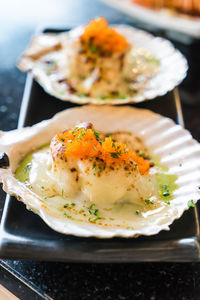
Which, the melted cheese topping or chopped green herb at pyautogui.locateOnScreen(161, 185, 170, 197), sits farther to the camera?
chopped green herb at pyautogui.locateOnScreen(161, 185, 170, 197)

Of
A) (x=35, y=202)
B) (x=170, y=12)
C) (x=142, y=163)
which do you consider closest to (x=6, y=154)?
(x=35, y=202)

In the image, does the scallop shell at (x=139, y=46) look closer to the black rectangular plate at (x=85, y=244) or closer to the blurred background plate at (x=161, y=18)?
the blurred background plate at (x=161, y=18)

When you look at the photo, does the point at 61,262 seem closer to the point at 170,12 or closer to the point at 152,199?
the point at 152,199

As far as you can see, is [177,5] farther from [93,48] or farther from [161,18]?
[93,48]

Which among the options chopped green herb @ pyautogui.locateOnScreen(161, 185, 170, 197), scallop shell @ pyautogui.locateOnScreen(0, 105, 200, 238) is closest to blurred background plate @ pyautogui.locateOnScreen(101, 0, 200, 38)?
scallop shell @ pyautogui.locateOnScreen(0, 105, 200, 238)

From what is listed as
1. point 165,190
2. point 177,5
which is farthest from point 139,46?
point 165,190

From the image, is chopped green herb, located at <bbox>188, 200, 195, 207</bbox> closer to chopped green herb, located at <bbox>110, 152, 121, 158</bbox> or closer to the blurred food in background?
chopped green herb, located at <bbox>110, 152, 121, 158</bbox>

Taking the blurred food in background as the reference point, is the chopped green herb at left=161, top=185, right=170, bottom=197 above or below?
below

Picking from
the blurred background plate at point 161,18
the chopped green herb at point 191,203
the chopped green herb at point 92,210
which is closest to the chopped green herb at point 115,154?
the chopped green herb at point 92,210
